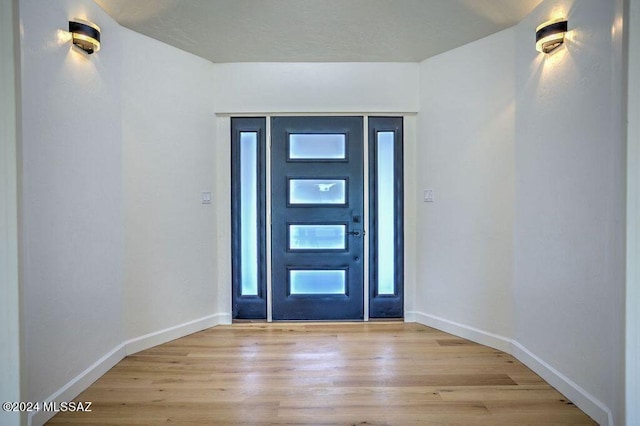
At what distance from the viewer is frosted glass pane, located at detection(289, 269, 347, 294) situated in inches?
138

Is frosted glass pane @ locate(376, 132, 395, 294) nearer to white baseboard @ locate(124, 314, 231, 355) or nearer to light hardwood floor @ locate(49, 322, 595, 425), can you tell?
light hardwood floor @ locate(49, 322, 595, 425)

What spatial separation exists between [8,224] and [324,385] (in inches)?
73.0

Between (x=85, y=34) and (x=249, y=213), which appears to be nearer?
(x=85, y=34)

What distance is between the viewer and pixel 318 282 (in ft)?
11.6

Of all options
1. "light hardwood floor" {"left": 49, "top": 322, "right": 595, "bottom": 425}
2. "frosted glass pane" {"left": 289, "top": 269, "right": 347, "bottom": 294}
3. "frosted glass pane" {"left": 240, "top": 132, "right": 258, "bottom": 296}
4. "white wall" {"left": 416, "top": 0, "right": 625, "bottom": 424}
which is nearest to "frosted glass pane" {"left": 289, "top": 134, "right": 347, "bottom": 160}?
"frosted glass pane" {"left": 240, "top": 132, "right": 258, "bottom": 296}

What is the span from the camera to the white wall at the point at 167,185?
2.73m

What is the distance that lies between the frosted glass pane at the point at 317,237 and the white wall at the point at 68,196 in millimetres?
1551

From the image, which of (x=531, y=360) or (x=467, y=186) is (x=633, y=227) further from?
(x=467, y=186)

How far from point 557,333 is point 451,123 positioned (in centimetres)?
187

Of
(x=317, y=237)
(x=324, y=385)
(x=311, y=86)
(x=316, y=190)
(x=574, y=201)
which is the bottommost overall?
(x=324, y=385)

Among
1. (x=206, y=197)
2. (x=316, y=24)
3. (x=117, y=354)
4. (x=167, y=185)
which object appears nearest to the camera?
(x=117, y=354)

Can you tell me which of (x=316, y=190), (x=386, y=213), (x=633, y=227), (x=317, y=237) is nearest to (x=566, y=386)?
(x=633, y=227)

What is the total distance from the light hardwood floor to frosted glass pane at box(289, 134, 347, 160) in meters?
1.72

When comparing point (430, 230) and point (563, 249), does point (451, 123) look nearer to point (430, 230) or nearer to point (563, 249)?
point (430, 230)
